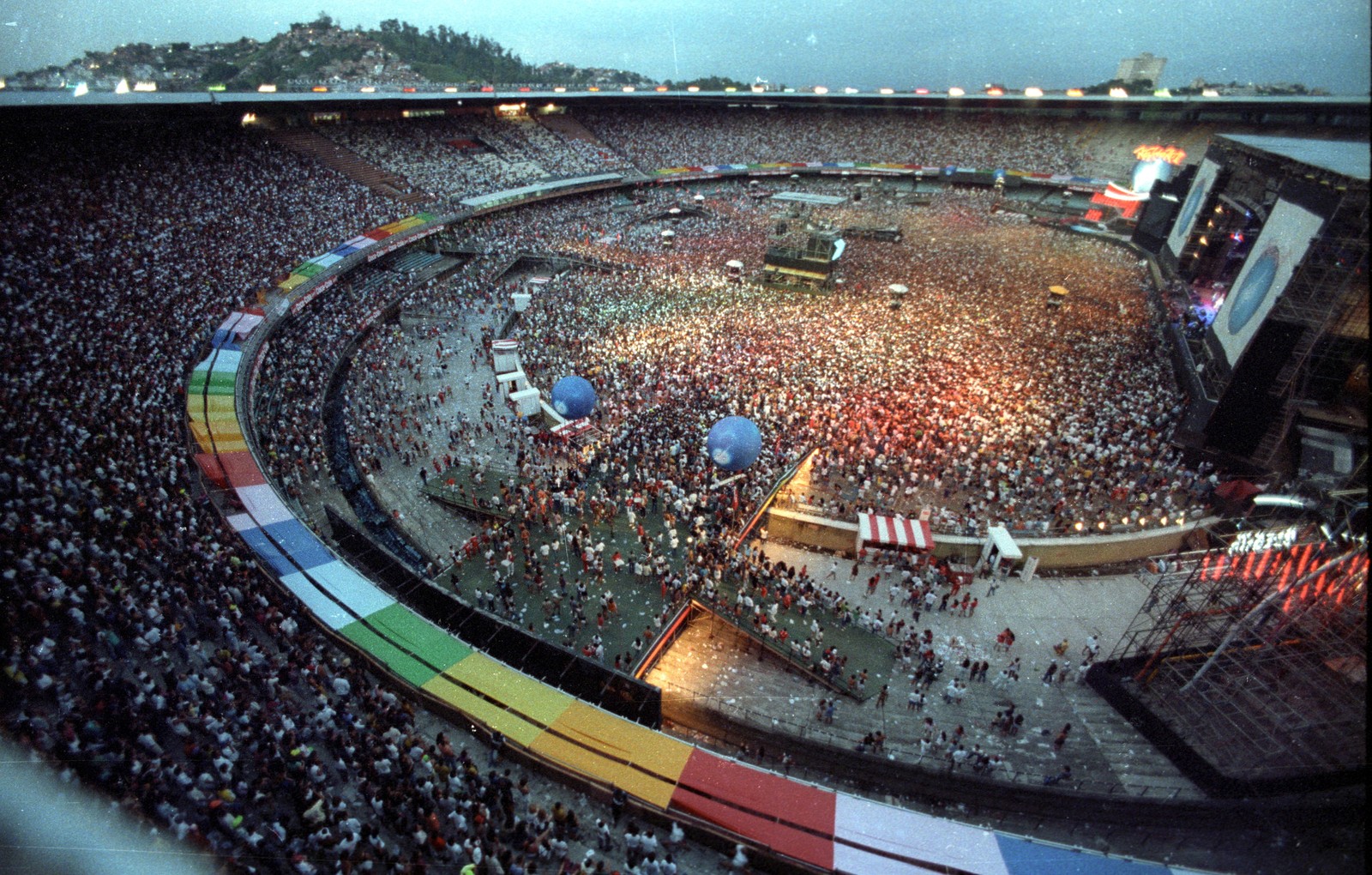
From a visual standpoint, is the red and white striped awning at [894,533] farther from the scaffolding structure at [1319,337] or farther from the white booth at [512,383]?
the white booth at [512,383]

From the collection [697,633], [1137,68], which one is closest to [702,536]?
[697,633]

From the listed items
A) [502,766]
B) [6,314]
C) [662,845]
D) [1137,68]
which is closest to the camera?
[662,845]

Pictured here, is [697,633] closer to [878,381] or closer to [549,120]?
[878,381]

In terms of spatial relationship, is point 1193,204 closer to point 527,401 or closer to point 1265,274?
point 1265,274

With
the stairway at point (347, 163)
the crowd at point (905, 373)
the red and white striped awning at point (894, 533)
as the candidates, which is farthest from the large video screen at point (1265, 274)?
the stairway at point (347, 163)

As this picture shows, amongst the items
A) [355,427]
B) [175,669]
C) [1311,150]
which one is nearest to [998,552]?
[1311,150]

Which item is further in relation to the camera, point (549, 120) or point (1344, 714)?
point (549, 120)

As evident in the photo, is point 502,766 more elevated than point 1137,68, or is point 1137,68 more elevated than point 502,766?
point 1137,68

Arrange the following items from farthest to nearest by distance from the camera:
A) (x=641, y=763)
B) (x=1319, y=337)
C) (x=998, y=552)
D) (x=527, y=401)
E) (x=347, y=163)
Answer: (x=347, y=163), (x=527, y=401), (x=998, y=552), (x=1319, y=337), (x=641, y=763)
